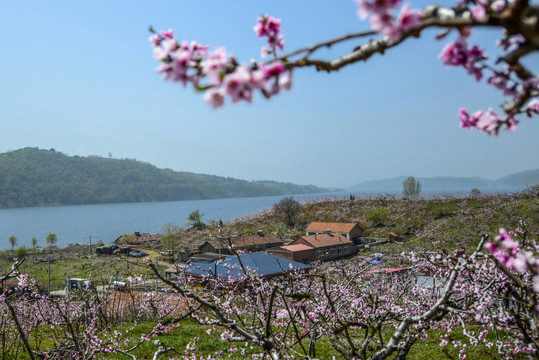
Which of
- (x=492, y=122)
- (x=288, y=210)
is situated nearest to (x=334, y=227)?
(x=288, y=210)

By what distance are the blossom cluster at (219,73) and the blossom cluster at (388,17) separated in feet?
1.41

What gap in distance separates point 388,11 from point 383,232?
7204 cm

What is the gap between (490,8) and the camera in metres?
1.50

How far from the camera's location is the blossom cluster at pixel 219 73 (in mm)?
1497

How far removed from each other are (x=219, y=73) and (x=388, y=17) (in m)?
0.74

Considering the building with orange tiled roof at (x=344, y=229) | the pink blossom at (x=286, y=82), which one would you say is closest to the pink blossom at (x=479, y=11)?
the pink blossom at (x=286, y=82)

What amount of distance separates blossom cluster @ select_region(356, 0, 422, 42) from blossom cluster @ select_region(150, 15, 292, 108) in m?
0.43

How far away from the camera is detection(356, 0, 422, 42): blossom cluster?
1.35 meters

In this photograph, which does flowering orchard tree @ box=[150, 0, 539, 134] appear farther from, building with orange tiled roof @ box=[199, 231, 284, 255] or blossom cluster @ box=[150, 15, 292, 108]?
building with orange tiled roof @ box=[199, 231, 284, 255]

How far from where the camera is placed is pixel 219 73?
1.50m

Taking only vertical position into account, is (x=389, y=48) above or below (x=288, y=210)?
above

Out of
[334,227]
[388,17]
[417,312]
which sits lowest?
[334,227]

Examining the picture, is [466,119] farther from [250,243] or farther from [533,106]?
[250,243]

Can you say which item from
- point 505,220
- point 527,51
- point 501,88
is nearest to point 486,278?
point 501,88
